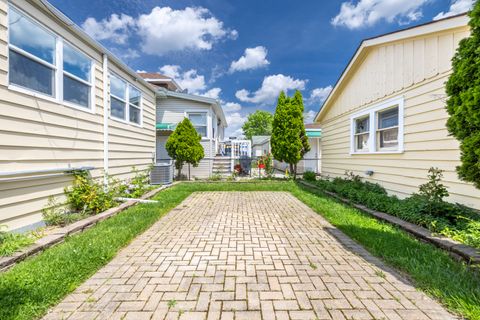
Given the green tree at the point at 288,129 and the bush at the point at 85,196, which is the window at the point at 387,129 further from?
the bush at the point at 85,196

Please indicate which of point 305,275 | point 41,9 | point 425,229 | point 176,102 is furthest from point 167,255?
point 176,102

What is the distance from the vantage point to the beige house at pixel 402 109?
4.25 metres

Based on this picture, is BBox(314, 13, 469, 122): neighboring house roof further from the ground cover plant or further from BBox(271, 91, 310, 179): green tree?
the ground cover plant

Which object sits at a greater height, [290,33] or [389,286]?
[290,33]

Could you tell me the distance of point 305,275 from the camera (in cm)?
252

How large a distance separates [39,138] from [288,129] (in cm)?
878

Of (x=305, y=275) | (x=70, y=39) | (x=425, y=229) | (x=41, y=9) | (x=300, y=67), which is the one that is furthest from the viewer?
(x=300, y=67)

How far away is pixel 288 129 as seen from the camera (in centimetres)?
1059

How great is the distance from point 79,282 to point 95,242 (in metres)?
0.99

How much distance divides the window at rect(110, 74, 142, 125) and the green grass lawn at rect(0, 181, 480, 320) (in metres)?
3.61

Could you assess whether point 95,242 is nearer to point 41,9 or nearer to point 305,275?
point 305,275

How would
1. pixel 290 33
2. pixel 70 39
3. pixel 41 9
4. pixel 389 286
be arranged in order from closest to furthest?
pixel 389 286 < pixel 41 9 < pixel 70 39 < pixel 290 33

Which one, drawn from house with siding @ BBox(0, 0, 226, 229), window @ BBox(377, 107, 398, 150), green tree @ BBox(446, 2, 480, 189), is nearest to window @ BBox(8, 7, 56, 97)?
house with siding @ BBox(0, 0, 226, 229)

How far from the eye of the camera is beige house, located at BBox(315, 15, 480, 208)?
4.25 m
